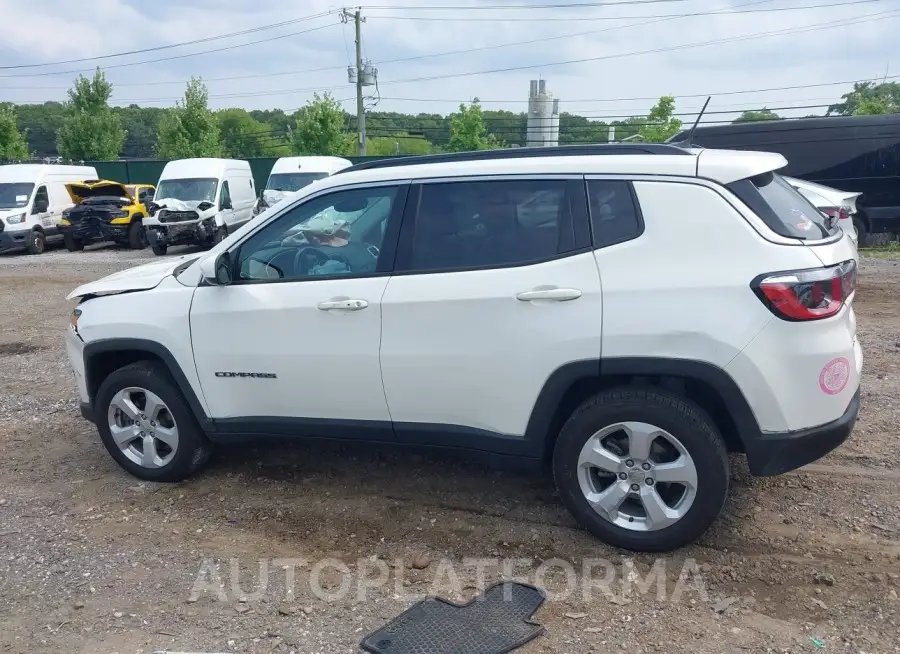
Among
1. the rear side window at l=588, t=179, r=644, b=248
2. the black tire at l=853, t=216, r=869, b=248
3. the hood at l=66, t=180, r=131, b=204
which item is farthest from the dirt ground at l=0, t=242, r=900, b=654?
the hood at l=66, t=180, r=131, b=204

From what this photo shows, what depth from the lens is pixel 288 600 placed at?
340cm

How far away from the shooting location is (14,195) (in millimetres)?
20453

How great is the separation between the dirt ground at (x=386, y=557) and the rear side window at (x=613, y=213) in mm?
1525

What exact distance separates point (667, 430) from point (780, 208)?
1.16 metres

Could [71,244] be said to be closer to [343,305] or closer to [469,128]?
[343,305]

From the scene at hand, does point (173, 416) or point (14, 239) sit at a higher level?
point (173, 416)

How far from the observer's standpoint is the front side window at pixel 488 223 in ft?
12.0

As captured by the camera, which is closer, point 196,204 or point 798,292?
point 798,292

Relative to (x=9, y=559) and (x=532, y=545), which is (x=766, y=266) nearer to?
(x=532, y=545)

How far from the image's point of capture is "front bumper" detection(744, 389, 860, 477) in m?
3.35

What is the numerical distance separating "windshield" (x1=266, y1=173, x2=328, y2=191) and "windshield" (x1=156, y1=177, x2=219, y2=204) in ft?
4.73

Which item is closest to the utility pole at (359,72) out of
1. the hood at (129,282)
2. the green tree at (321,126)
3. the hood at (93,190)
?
the green tree at (321,126)

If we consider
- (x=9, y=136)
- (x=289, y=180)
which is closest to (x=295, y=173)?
(x=289, y=180)

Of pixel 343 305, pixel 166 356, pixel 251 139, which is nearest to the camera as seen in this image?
pixel 343 305
